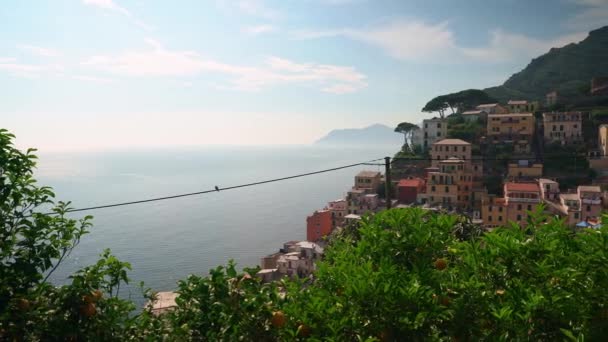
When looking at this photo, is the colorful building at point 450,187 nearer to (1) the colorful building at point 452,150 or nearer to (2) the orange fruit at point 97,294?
(1) the colorful building at point 452,150

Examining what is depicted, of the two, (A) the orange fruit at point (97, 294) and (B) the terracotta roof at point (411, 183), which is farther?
(B) the terracotta roof at point (411, 183)

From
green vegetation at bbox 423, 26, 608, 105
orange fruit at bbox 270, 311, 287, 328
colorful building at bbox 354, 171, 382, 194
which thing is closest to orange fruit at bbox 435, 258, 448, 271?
orange fruit at bbox 270, 311, 287, 328

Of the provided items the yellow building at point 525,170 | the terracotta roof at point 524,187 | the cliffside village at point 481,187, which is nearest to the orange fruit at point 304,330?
the cliffside village at point 481,187

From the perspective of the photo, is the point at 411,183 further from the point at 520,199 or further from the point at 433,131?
the point at 433,131

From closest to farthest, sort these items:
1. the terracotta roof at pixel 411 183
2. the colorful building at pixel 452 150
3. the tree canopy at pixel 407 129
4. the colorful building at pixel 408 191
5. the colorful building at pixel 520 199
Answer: the colorful building at pixel 520 199, the colorful building at pixel 408 191, the terracotta roof at pixel 411 183, the colorful building at pixel 452 150, the tree canopy at pixel 407 129

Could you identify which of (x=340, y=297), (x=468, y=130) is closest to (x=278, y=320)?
(x=340, y=297)

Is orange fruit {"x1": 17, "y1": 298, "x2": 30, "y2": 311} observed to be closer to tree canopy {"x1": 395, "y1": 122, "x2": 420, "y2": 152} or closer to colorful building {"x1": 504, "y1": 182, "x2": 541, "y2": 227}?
colorful building {"x1": 504, "y1": 182, "x2": 541, "y2": 227}

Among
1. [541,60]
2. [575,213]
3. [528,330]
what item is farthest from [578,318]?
[541,60]
